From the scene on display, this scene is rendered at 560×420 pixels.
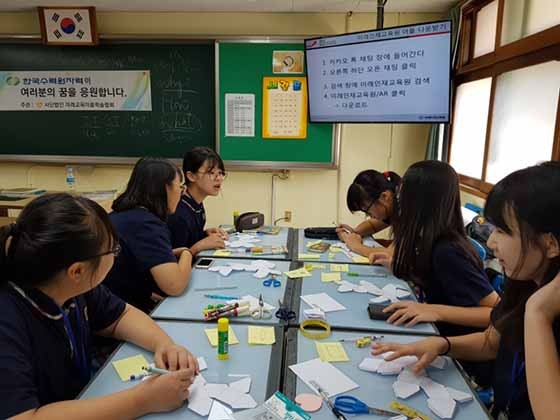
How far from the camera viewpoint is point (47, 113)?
152 inches

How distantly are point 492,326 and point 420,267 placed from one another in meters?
0.44

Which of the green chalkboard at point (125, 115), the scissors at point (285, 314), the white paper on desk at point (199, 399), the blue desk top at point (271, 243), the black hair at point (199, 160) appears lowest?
the blue desk top at point (271, 243)

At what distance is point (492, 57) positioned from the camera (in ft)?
9.07

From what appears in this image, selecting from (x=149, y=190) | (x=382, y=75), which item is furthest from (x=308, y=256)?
(x=382, y=75)

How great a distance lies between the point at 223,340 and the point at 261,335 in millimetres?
165

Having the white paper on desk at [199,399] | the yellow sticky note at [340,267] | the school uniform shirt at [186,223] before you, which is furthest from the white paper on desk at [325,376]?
the school uniform shirt at [186,223]

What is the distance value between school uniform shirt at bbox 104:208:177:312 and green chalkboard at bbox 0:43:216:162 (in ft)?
7.17

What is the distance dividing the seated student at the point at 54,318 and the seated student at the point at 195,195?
134 cm

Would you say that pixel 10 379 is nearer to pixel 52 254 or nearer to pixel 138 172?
pixel 52 254

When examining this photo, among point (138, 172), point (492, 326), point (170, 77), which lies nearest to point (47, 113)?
point (170, 77)

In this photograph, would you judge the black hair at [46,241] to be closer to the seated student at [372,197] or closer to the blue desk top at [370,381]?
the blue desk top at [370,381]

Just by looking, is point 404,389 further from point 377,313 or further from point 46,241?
point 46,241

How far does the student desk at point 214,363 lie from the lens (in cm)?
102

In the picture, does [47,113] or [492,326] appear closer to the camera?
[492,326]
